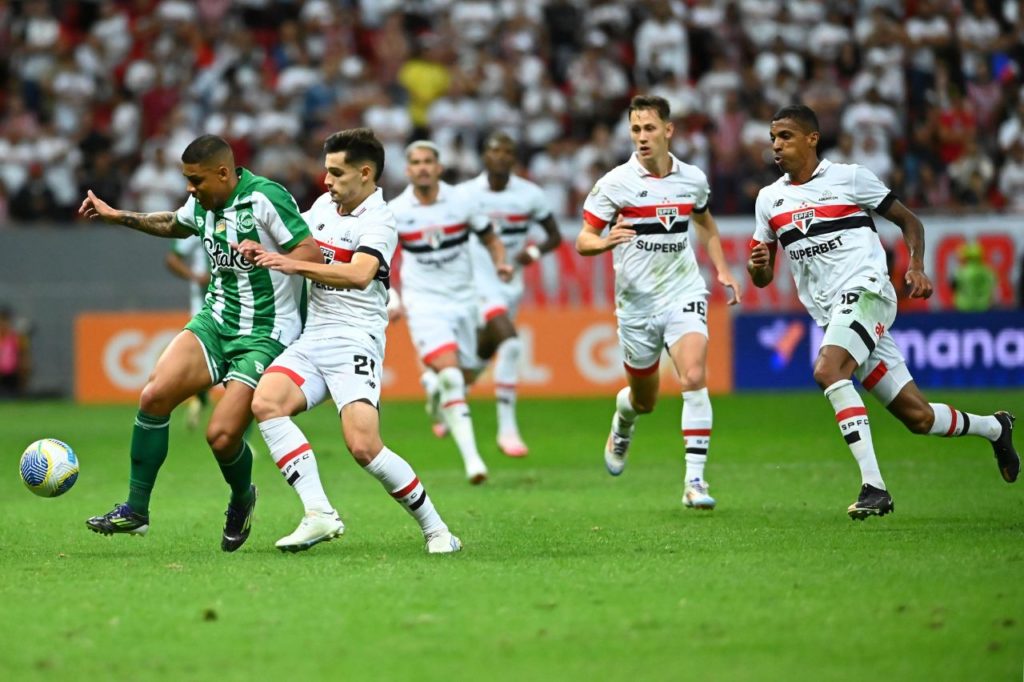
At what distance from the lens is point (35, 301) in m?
23.5

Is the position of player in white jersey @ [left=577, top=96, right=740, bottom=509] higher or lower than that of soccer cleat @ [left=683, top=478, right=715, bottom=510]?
higher

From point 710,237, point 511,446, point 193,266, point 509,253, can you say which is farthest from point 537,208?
point 710,237

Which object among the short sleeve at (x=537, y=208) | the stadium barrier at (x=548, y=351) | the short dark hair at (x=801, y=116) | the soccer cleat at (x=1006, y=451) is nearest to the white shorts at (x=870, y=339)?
the soccer cleat at (x=1006, y=451)

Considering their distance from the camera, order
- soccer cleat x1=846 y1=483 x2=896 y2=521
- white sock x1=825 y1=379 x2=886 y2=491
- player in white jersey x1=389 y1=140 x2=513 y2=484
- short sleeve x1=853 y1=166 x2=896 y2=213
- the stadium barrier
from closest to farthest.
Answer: soccer cleat x1=846 y1=483 x2=896 y2=521, white sock x1=825 y1=379 x2=886 y2=491, short sleeve x1=853 y1=166 x2=896 y2=213, player in white jersey x1=389 y1=140 x2=513 y2=484, the stadium barrier

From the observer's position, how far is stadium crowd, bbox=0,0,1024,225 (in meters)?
23.6

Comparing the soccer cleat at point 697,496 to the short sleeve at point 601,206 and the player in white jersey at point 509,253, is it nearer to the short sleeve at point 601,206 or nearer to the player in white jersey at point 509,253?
the short sleeve at point 601,206

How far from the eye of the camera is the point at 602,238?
10188 millimetres

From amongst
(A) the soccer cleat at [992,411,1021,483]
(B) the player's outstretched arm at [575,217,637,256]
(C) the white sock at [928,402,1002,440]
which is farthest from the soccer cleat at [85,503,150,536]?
(A) the soccer cleat at [992,411,1021,483]

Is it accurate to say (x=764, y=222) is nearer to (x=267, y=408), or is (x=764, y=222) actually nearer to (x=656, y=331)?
(x=656, y=331)

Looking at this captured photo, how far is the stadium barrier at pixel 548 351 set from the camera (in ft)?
72.6

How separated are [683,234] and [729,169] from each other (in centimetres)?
1252

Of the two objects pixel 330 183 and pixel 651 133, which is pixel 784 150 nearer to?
pixel 651 133

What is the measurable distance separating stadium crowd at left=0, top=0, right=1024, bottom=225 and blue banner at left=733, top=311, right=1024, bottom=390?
7.17 ft

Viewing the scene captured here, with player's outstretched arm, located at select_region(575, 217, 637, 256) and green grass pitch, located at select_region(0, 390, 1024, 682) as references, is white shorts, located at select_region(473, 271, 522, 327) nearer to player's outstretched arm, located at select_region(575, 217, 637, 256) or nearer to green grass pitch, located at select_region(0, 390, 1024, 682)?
green grass pitch, located at select_region(0, 390, 1024, 682)
